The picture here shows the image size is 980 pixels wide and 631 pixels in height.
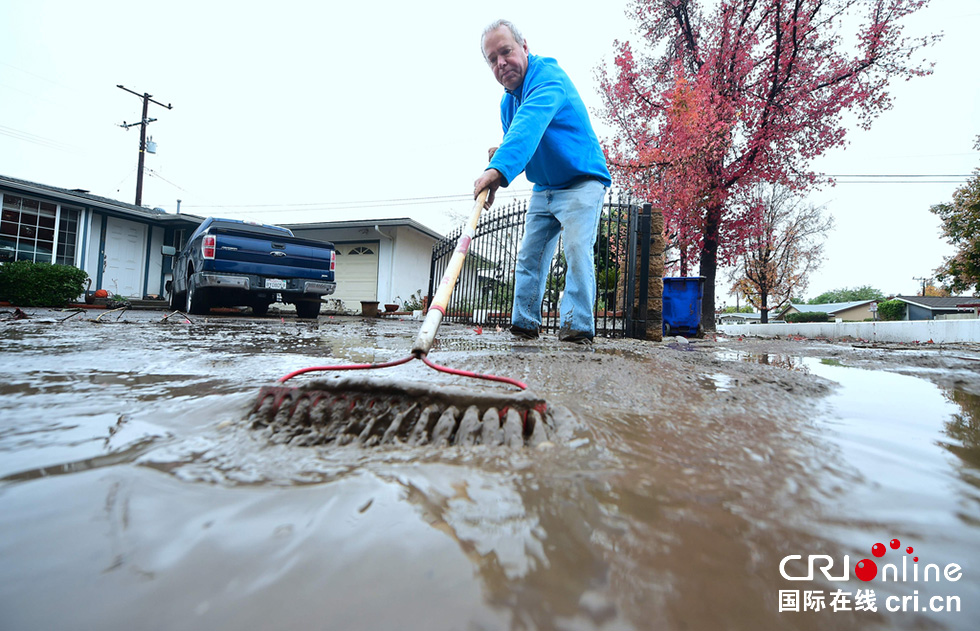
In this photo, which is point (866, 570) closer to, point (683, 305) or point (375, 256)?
point (683, 305)

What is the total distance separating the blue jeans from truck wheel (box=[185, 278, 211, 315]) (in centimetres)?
582

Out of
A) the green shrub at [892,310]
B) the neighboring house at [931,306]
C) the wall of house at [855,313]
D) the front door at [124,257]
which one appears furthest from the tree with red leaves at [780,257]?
the wall of house at [855,313]

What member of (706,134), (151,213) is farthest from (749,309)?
(151,213)

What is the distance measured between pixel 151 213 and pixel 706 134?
17934mm

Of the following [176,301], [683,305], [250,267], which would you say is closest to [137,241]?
[176,301]

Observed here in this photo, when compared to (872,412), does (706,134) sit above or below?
above

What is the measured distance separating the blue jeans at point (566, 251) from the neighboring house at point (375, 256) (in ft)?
40.3

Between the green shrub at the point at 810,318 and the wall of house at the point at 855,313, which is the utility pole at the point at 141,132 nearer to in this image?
the green shrub at the point at 810,318

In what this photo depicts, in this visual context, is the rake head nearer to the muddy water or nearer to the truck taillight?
the muddy water

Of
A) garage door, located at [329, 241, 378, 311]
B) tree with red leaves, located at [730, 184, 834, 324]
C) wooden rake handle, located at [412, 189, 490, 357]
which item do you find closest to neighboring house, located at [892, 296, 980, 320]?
tree with red leaves, located at [730, 184, 834, 324]

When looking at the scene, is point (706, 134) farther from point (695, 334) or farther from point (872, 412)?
point (872, 412)

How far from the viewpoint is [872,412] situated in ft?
4.51

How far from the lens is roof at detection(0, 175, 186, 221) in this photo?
12141 mm

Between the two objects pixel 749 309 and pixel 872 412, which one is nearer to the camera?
pixel 872 412
